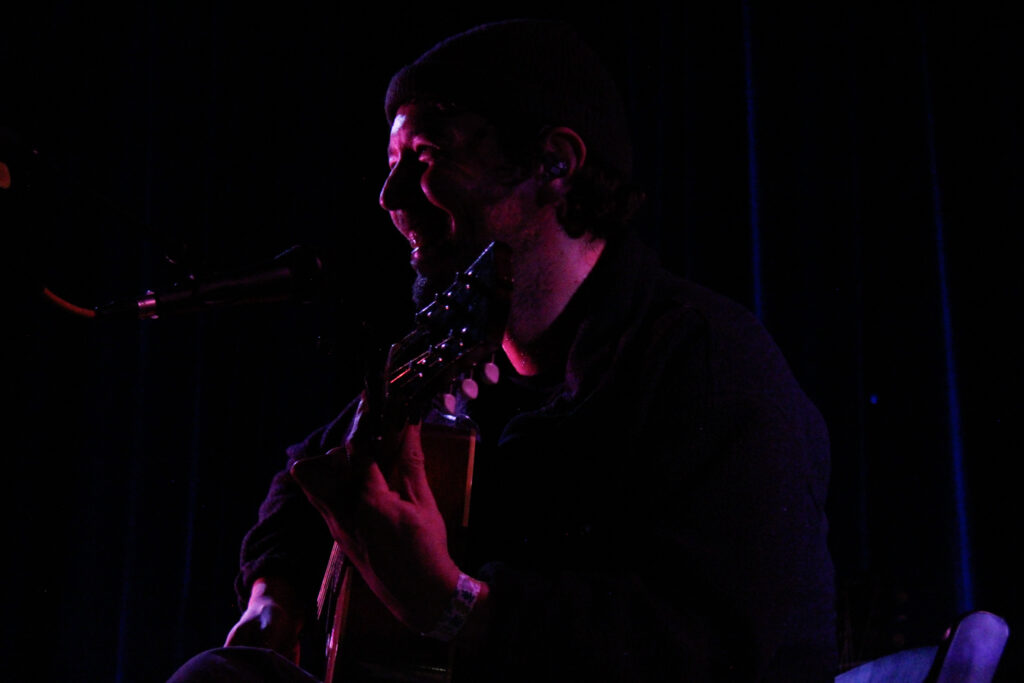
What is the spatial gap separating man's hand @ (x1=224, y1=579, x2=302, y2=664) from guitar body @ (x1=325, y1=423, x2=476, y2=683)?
28cm

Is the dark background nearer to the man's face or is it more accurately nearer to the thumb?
the man's face

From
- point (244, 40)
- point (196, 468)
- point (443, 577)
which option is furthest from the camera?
point (244, 40)

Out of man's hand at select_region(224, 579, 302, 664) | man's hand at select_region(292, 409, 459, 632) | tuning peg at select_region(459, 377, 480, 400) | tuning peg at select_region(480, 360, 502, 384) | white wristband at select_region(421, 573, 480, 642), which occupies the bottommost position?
man's hand at select_region(224, 579, 302, 664)

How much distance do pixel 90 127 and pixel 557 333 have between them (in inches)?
108

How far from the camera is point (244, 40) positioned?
381 centimetres

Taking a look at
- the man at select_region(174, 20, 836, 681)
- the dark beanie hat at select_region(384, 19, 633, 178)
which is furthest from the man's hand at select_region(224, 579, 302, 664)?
the dark beanie hat at select_region(384, 19, 633, 178)

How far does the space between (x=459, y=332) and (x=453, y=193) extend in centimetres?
46

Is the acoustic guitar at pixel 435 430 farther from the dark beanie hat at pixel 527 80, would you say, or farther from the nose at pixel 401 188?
the dark beanie hat at pixel 527 80

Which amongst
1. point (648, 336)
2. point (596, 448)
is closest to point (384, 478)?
point (596, 448)

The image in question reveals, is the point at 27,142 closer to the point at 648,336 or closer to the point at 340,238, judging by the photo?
the point at 648,336

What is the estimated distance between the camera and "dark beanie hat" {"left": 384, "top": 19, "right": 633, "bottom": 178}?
1809 millimetres

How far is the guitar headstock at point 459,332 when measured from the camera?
1412mm

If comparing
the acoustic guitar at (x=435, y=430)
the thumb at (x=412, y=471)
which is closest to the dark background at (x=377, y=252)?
the acoustic guitar at (x=435, y=430)

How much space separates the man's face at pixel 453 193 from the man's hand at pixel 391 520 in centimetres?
52
